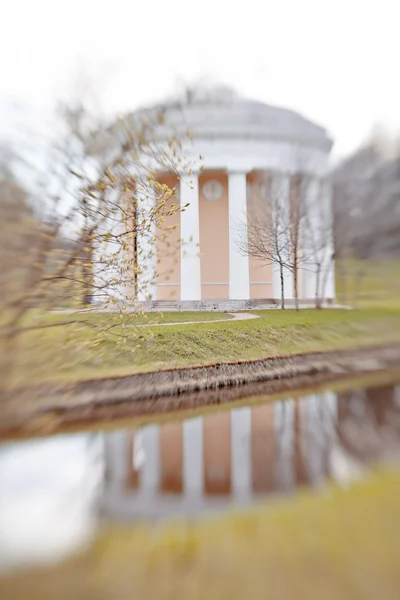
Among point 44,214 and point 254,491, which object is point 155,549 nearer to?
point 254,491

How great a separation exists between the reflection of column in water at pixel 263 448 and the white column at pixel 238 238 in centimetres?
771

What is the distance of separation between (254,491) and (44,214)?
12.8 feet

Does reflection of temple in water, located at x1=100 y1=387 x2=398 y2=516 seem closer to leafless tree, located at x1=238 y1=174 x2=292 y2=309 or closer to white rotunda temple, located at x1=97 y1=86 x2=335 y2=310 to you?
leafless tree, located at x1=238 y1=174 x2=292 y2=309

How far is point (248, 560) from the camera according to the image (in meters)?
2.88

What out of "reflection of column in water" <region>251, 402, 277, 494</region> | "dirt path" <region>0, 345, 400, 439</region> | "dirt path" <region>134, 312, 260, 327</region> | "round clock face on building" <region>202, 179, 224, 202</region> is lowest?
"reflection of column in water" <region>251, 402, 277, 494</region>

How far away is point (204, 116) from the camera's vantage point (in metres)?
14.0

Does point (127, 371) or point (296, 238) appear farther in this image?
point (296, 238)

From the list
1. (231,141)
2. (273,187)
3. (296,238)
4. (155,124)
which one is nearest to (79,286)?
(155,124)

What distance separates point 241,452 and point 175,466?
0.90 metres

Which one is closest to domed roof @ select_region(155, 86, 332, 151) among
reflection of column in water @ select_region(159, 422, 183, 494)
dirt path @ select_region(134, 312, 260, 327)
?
dirt path @ select_region(134, 312, 260, 327)

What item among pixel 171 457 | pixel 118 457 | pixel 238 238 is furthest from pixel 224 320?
pixel 118 457

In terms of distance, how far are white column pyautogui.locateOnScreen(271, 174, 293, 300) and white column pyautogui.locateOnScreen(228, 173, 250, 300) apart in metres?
1.10

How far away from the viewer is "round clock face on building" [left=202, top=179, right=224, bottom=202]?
16.2 metres

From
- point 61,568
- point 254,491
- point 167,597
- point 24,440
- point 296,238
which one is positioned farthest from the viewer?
point 296,238
